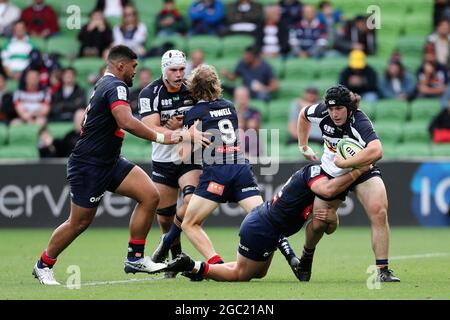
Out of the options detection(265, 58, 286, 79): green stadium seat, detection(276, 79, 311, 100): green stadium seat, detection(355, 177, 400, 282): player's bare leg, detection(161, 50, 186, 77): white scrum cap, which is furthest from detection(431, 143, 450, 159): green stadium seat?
detection(355, 177, 400, 282): player's bare leg

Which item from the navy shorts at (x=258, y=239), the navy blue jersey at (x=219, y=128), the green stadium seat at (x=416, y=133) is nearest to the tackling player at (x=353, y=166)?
the navy shorts at (x=258, y=239)

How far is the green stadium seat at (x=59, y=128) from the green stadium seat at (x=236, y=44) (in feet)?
12.3

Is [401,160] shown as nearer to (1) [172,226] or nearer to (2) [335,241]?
(2) [335,241]

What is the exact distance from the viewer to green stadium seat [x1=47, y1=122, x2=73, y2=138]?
20547mm

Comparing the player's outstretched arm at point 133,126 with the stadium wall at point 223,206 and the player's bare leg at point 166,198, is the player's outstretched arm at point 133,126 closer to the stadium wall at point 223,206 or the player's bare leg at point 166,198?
the player's bare leg at point 166,198

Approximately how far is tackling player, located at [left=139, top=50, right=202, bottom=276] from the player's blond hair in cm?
51

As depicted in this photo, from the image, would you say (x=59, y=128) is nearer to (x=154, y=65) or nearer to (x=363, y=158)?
(x=154, y=65)

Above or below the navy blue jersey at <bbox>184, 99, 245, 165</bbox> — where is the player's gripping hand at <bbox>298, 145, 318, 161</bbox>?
below

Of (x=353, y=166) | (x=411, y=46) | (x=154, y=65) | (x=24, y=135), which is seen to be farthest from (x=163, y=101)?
(x=411, y=46)

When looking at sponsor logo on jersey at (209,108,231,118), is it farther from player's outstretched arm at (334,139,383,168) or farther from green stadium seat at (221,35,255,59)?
green stadium seat at (221,35,255,59)

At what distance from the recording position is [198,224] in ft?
37.6

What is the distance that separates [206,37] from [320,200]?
39.5 ft

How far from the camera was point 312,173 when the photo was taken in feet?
35.9
